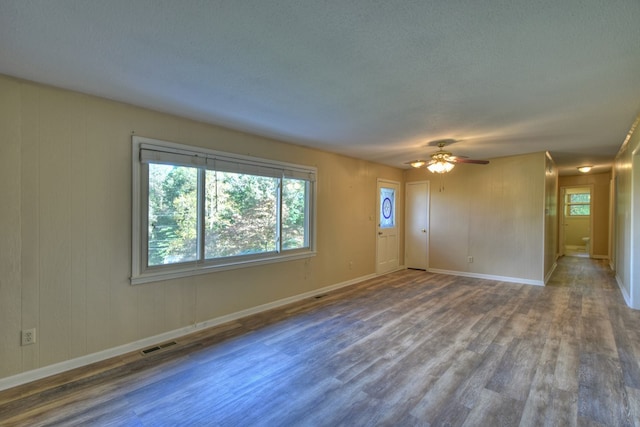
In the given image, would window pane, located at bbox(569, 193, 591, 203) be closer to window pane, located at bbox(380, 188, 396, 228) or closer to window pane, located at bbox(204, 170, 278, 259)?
window pane, located at bbox(380, 188, 396, 228)

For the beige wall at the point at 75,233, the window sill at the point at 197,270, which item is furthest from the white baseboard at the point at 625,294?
the beige wall at the point at 75,233

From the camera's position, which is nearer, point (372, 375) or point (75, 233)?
point (372, 375)

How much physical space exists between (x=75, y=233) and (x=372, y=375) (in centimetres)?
289

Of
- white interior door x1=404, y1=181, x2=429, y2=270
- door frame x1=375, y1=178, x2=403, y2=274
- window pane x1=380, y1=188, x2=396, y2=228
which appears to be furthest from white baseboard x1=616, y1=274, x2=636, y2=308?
window pane x1=380, y1=188, x2=396, y2=228

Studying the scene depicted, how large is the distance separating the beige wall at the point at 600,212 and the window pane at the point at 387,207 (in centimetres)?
629


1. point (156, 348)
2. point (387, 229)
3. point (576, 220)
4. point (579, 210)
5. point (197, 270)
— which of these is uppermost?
point (579, 210)

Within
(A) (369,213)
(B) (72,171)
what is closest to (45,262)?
(B) (72,171)

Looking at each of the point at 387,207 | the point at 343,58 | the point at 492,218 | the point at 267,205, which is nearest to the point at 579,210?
the point at 492,218

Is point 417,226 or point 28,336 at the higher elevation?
point 417,226

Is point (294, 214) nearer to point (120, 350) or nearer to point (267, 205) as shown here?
point (267, 205)

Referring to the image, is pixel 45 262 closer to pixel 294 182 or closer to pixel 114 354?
pixel 114 354

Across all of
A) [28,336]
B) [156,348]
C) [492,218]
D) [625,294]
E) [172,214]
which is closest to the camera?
[28,336]

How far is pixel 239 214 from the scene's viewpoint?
392 centimetres

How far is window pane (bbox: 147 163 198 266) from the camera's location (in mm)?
3145
